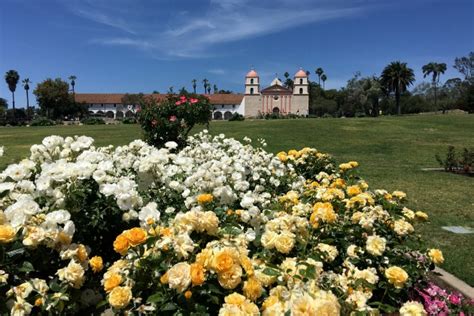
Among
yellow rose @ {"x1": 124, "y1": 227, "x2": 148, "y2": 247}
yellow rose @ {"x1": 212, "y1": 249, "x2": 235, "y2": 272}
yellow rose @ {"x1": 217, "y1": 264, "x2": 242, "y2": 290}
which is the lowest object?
yellow rose @ {"x1": 217, "y1": 264, "x2": 242, "y2": 290}

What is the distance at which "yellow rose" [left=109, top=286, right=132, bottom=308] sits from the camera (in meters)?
1.68

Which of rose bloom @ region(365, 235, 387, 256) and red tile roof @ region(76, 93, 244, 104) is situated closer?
rose bloom @ region(365, 235, 387, 256)

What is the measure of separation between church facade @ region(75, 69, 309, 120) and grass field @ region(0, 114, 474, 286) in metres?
56.1

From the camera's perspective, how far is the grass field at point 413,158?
5.43m

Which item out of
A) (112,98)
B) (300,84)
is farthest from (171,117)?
(112,98)

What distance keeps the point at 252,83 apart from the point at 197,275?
8846cm

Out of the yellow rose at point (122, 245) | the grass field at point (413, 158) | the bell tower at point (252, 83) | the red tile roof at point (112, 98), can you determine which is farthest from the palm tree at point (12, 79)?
the yellow rose at point (122, 245)

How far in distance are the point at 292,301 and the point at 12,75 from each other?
319 ft

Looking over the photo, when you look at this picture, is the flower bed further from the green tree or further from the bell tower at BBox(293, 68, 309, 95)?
the bell tower at BBox(293, 68, 309, 95)

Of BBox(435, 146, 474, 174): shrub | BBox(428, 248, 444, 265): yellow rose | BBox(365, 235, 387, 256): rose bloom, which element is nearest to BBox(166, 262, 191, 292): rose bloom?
BBox(365, 235, 387, 256): rose bloom

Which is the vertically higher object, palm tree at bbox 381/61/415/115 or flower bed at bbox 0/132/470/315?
palm tree at bbox 381/61/415/115

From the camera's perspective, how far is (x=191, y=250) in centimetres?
188

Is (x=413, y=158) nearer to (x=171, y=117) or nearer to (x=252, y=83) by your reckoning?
(x=171, y=117)

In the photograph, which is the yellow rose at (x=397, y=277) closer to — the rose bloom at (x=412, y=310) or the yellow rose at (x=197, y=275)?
the rose bloom at (x=412, y=310)
